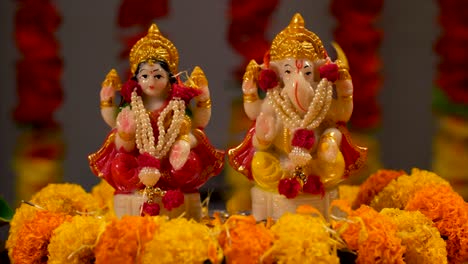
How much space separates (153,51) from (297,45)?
408 millimetres

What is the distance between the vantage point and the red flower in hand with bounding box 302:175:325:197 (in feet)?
5.90

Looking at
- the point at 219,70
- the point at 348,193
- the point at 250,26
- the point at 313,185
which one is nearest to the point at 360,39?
the point at 250,26

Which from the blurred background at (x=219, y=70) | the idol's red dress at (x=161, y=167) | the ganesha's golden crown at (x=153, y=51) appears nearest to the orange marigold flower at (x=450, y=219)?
the idol's red dress at (x=161, y=167)

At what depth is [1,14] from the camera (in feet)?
11.0

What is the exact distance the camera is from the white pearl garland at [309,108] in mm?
1788

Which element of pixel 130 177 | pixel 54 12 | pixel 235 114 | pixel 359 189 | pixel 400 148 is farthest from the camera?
pixel 400 148

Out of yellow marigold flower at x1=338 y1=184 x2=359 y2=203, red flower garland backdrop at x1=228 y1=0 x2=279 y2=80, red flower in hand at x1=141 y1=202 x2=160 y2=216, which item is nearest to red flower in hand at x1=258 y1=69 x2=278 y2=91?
red flower in hand at x1=141 y1=202 x2=160 y2=216

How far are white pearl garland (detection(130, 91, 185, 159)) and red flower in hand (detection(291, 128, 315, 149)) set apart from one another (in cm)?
32

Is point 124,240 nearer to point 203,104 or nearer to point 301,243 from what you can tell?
point 301,243

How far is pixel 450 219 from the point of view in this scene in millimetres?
1760

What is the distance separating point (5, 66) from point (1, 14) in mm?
267

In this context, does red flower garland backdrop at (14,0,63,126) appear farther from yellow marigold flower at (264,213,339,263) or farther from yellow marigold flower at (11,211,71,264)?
yellow marigold flower at (264,213,339,263)

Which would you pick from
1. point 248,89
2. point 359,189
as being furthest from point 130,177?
point 359,189

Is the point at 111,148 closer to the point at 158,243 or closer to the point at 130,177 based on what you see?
the point at 130,177
